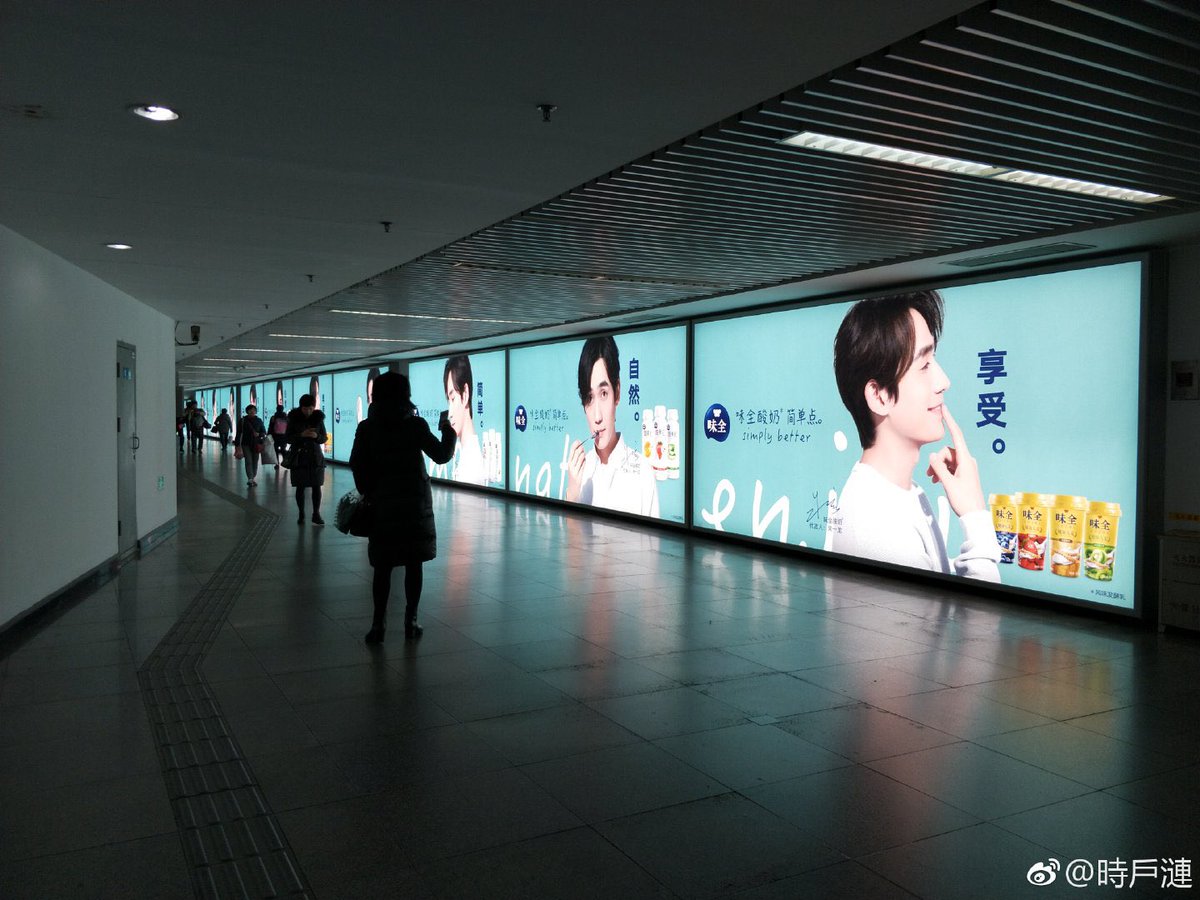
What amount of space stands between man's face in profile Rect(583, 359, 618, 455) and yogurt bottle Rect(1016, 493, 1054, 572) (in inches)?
266

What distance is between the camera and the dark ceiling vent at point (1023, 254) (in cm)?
695

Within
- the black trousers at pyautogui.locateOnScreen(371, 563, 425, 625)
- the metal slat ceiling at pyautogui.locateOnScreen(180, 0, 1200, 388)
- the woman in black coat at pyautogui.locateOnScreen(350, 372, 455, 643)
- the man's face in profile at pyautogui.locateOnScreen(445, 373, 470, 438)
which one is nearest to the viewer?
the metal slat ceiling at pyautogui.locateOnScreen(180, 0, 1200, 388)

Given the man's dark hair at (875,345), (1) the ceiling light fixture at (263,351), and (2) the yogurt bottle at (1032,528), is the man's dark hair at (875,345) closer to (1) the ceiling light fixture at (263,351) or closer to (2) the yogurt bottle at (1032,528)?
(2) the yogurt bottle at (1032,528)

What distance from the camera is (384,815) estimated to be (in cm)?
354

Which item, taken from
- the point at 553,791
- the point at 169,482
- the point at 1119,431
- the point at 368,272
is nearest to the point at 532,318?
the point at 368,272

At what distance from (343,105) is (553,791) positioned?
3.09 meters

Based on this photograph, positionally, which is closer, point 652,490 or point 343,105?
point 343,105

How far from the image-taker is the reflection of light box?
22.1 ft

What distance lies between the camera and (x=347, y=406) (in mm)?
25125

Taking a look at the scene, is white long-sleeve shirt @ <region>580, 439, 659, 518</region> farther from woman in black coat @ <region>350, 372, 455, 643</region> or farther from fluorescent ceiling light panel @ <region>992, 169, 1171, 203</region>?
fluorescent ceiling light panel @ <region>992, 169, 1171, 203</region>

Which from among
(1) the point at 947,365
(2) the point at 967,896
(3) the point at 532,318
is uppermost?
(3) the point at 532,318

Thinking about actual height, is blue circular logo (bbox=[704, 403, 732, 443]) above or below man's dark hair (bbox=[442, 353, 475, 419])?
below

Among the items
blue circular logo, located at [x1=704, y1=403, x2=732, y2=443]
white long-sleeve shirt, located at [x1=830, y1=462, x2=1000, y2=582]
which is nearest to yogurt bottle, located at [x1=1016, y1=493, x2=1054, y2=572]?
white long-sleeve shirt, located at [x1=830, y1=462, x2=1000, y2=582]

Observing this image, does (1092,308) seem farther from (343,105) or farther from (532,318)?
(532,318)
